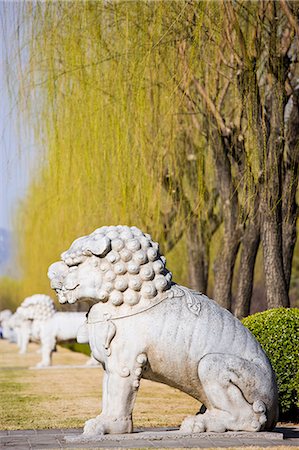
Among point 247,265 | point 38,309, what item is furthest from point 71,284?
point 38,309

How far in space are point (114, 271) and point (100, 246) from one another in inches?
8.1

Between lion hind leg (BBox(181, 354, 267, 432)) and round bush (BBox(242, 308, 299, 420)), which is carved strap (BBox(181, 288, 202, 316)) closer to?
lion hind leg (BBox(181, 354, 267, 432))

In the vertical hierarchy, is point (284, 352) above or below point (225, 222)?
below

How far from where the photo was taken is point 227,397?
719 cm

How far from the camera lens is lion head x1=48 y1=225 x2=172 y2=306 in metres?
7.27

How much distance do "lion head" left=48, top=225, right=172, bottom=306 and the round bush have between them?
2.35m

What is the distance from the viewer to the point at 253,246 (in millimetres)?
13117

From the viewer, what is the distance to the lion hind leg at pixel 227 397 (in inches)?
281

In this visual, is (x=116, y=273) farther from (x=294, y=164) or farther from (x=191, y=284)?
(x=191, y=284)

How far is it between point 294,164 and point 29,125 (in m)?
2.90

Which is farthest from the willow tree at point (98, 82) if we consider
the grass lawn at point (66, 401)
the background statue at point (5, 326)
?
the background statue at point (5, 326)

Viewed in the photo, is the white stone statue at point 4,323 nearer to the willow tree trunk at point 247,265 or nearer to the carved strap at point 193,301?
the willow tree trunk at point 247,265

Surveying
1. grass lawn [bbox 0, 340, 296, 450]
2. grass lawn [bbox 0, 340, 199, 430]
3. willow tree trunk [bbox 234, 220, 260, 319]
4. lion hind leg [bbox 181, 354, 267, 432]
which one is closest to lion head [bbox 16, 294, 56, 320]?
grass lawn [bbox 0, 340, 199, 430]

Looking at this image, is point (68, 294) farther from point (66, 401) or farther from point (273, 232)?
point (66, 401)
